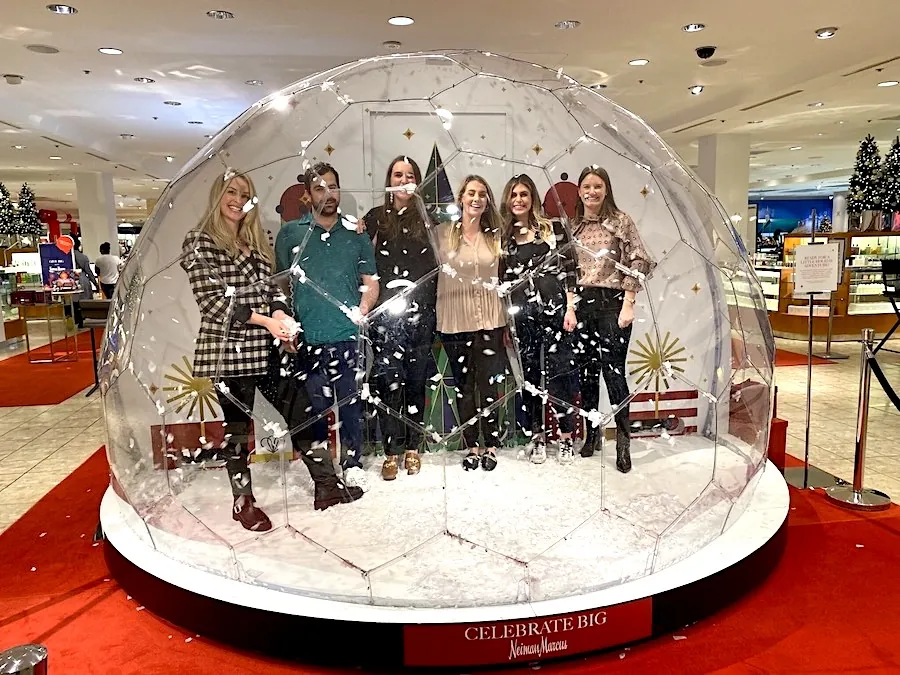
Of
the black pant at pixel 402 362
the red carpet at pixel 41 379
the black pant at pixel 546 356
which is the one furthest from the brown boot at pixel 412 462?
the red carpet at pixel 41 379

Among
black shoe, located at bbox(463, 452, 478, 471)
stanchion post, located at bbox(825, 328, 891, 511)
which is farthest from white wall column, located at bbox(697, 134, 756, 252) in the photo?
black shoe, located at bbox(463, 452, 478, 471)

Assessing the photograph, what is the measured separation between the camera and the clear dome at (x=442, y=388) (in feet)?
7.72

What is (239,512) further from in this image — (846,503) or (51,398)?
(51,398)

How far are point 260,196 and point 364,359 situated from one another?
67cm

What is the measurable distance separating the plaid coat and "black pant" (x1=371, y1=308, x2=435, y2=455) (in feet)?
1.15

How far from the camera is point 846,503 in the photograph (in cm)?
343

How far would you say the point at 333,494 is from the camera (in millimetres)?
2625

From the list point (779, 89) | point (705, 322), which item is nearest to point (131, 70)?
point (705, 322)

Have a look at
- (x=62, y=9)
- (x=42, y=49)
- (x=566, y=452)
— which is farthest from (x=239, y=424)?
(x=42, y=49)

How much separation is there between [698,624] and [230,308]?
1.93 meters

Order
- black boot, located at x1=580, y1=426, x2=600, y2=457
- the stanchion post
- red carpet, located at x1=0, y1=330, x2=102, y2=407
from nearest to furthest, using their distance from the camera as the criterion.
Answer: black boot, located at x1=580, y1=426, x2=600, y2=457, the stanchion post, red carpet, located at x1=0, y1=330, x2=102, y2=407

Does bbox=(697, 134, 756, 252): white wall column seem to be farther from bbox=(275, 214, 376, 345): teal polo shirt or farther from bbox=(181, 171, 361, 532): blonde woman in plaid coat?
bbox=(181, 171, 361, 532): blonde woman in plaid coat

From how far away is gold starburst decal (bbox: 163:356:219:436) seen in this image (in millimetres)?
2441

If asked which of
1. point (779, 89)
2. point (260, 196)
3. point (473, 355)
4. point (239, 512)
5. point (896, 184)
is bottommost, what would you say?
point (239, 512)
